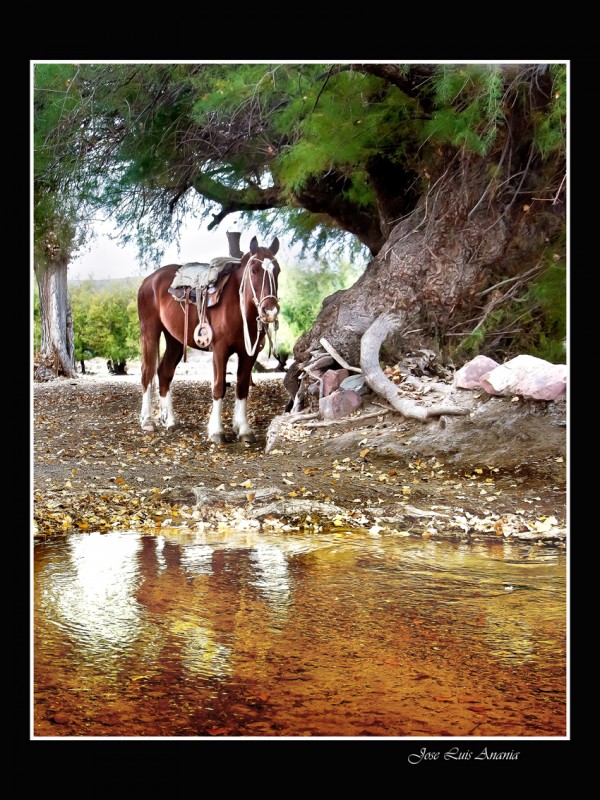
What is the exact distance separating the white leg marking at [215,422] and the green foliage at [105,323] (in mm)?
481

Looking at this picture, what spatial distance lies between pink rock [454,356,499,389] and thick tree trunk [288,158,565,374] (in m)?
0.37

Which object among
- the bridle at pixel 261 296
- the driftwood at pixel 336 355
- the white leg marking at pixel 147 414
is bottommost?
the white leg marking at pixel 147 414

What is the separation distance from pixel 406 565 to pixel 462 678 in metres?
0.75

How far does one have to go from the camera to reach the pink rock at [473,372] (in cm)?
431

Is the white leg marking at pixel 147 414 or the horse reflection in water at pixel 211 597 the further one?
the white leg marking at pixel 147 414

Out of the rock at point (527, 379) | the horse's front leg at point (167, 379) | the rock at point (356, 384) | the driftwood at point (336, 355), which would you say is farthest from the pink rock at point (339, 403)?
the horse's front leg at point (167, 379)

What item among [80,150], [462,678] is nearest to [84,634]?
[462,678]

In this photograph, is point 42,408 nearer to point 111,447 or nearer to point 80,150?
point 111,447

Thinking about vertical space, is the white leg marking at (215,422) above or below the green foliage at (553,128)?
below

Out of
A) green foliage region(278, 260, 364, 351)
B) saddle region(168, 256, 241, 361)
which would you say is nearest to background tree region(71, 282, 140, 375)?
saddle region(168, 256, 241, 361)

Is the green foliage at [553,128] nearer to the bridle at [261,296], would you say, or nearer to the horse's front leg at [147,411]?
the bridle at [261,296]

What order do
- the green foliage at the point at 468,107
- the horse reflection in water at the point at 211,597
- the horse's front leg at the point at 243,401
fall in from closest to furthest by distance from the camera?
1. the horse reflection in water at the point at 211,597
2. the green foliage at the point at 468,107
3. the horse's front leg at the point at 243,401

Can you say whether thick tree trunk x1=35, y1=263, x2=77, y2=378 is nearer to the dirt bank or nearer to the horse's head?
the dirt bank

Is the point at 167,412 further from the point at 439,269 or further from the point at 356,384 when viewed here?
the point at 439,269
